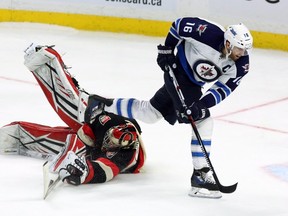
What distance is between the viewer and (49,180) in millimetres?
4039

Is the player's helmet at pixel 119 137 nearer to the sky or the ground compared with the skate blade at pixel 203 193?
nearer to the sky

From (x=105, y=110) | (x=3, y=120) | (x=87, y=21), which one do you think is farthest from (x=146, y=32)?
(x=105, y=110)

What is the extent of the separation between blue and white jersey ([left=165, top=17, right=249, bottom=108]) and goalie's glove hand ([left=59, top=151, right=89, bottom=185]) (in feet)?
2.29

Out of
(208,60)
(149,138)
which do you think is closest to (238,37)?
(208,60)

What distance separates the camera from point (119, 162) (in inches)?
170

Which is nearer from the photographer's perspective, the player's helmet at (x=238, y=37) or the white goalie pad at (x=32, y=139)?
the player's helmet at (x=238, y=37)

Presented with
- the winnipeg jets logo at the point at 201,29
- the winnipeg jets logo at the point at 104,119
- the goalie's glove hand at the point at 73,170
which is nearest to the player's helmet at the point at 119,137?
the winnipeg jets logo at the point at 104,119

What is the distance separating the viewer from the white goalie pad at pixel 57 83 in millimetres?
4715

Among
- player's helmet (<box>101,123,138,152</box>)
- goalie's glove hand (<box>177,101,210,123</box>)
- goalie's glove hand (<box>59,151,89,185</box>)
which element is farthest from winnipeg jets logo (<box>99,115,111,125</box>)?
goalie's glove hand (<box>177,101,210,123</box>)

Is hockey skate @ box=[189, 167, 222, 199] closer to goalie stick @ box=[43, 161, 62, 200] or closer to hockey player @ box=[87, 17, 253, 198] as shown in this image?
hockey player @ box=[87, 17, 253, 198]

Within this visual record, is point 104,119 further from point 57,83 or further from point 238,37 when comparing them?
point 238,37

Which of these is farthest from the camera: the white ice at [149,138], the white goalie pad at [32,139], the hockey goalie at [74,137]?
Result: the white goalie pad at [32,139]

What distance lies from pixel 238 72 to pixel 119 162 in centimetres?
78

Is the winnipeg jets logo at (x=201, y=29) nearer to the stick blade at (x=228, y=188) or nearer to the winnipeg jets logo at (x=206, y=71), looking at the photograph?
the winnipeg jets logo at (x=206, y=71)
